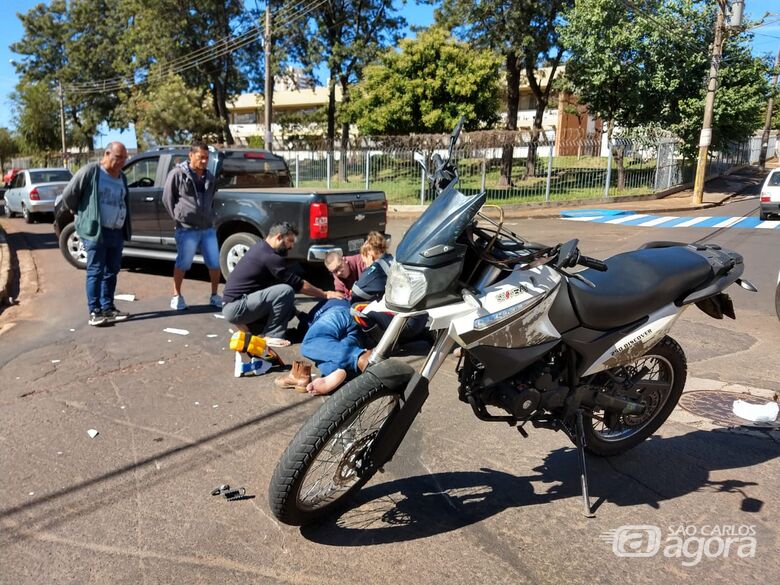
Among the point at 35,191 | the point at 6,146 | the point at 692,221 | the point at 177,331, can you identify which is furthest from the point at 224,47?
the point at 6,146

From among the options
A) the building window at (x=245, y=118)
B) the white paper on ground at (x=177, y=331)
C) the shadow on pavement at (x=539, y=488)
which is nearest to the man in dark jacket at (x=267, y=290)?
the white paper on ground at (x=177, y=331)

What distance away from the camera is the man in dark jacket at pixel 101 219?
255 inches

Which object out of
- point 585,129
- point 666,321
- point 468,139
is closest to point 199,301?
point 666,321

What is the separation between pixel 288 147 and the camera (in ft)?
88.1

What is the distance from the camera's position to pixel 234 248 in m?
8.06

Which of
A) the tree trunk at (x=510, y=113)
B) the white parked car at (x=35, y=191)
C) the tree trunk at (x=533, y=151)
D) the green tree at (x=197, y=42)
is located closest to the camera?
the white parked car at (x=35, y=191)

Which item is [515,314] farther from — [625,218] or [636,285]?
[625,218]

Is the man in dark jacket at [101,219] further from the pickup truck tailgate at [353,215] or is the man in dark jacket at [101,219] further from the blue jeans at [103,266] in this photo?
the pickup truck tailgate at [353,215]

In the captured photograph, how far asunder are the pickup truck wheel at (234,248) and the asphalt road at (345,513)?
2.68m

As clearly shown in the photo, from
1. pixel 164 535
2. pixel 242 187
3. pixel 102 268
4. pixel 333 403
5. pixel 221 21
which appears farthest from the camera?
pixel 221 21

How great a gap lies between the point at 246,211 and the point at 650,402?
562 centimetres

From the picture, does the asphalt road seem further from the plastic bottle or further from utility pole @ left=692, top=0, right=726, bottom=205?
utility pole @ left=692, top=0, right=726, bottom=205

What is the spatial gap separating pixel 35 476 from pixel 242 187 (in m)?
6.02

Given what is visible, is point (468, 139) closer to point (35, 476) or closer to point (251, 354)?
point (251, 354)
